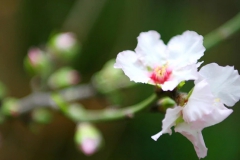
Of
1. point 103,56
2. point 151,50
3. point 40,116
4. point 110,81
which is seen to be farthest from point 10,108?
point 103,56

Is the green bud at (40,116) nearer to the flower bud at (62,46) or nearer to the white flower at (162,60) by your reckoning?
the flower bud at (62,46)

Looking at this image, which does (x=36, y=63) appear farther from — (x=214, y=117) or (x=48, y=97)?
(x=214, y=117)

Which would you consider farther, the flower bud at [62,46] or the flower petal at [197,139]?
the flower bud at [62,46]

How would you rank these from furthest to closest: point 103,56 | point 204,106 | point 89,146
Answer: point 103,56 → point 89,146 → point 204,106

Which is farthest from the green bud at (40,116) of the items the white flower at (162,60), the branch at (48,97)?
the white flower at (162,60)

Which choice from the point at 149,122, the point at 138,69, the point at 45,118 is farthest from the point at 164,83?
the point at 149,122

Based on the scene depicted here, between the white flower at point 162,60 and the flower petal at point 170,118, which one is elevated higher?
the white flower at point 162,60
